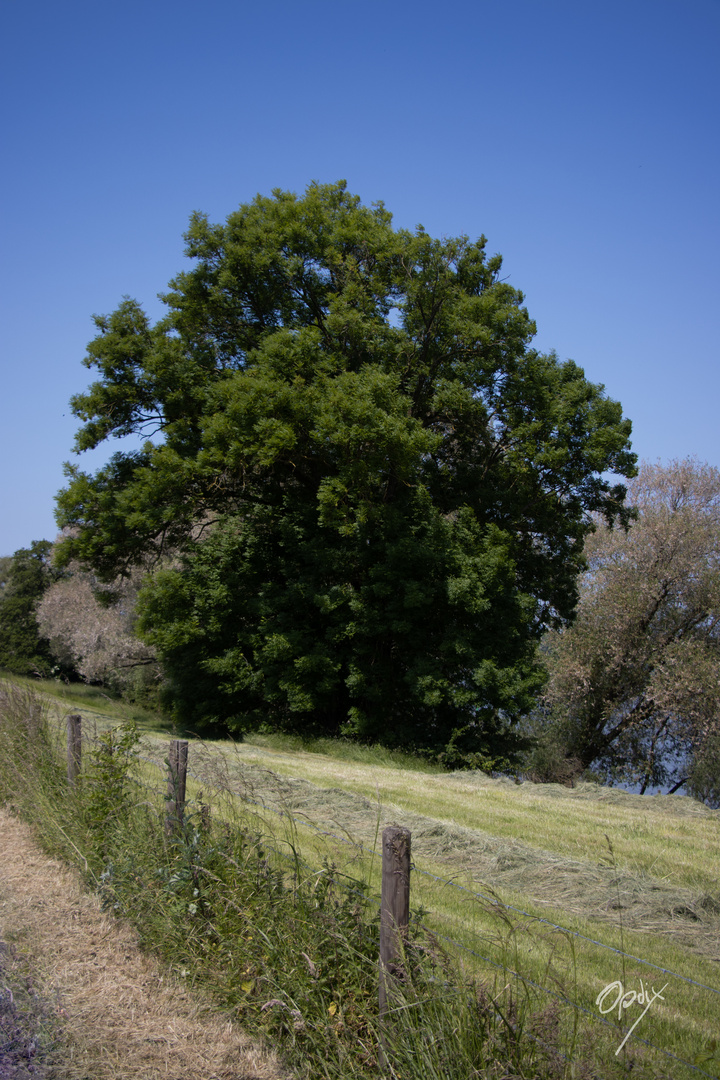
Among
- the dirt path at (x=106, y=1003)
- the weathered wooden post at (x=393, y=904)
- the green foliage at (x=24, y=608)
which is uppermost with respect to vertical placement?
the green foliage at (x=24, y=608)

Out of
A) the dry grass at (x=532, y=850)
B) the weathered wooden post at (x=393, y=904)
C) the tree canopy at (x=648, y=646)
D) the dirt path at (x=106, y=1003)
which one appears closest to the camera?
the weathered wooden post at (x=393, y=904)

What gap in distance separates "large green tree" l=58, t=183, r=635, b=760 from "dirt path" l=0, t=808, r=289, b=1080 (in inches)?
455

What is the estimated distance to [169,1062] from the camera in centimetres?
365

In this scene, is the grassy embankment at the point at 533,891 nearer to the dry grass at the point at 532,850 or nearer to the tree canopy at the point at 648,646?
the dry grass at the point at 532,850

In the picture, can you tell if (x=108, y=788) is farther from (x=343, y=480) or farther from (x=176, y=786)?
(x=343, y=480)

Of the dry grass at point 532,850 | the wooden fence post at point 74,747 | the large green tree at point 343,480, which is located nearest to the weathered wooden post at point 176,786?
the dry grass at point 532,850

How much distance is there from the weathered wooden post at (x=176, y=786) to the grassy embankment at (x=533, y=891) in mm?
232

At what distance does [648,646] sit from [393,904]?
73.7 ft

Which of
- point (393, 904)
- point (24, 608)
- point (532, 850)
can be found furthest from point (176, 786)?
point (24, 608)

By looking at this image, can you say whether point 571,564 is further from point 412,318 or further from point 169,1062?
point 169,1062

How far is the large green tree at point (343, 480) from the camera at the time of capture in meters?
17.2

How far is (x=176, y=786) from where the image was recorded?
16.8 ft

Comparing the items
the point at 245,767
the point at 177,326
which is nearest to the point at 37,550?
the point at 177,326

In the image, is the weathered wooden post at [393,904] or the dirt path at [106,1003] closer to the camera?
the weathered wooden post at [393,904]
